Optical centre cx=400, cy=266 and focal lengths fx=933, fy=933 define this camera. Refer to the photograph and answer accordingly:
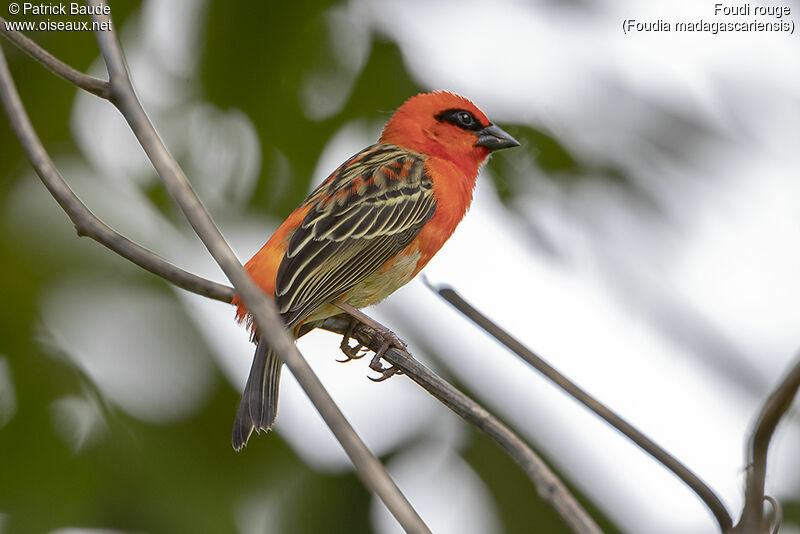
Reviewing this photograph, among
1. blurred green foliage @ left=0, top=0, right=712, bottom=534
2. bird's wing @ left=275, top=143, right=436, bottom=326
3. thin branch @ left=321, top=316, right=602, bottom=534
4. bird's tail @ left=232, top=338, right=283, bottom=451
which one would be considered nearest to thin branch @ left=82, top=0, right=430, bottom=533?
thin branch @ left=321, top=316, right=602, bottom=534

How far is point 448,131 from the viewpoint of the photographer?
4609mm

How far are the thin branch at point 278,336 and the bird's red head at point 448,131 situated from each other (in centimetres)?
313

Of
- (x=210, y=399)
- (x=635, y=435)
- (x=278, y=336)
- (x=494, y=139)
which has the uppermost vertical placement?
(x=278, y=336)

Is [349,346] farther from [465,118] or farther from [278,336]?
[278,336]

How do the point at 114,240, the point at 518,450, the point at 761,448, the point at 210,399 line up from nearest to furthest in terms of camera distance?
the point at 761,448, the point at 518,450, the point at 114,240, the point at 210,399

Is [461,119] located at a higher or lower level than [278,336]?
lower

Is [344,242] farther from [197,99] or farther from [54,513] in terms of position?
[54,513]

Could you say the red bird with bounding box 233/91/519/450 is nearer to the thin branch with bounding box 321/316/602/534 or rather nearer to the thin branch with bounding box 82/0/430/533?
the thin branch with bounding box 321/316/602/534

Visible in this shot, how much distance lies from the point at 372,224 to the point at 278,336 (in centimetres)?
268

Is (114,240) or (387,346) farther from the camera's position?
(387,346)

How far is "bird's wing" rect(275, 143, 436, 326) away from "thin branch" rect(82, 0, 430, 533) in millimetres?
1954

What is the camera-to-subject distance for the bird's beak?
4.52 metres

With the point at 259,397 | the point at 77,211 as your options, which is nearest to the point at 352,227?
the point at 259,397

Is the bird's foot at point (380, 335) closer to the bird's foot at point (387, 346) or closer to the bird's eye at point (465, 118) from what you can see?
the bird's foot at point (387, 346)
